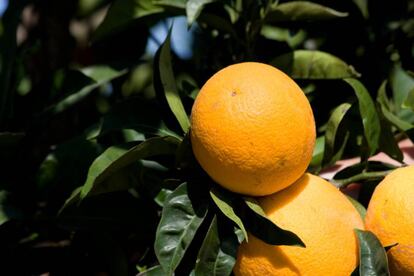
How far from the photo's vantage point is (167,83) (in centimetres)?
111

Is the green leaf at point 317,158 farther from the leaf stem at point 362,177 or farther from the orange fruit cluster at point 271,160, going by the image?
the orange fruit cluster at point 271,160

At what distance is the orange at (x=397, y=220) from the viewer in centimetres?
100

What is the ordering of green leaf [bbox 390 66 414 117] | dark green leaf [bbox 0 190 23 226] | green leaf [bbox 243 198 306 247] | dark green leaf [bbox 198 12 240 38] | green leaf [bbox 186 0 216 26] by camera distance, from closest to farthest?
green leaf [bbox 243 198 306 247], green leaf [bbox 186 0 216 26], dark green leaf [bbox 0 190 23 226], dark green leaf [bbox 198 12 240 38], green leaf [bbox 390 66 414 117]

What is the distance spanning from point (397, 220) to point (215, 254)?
10.1 inches

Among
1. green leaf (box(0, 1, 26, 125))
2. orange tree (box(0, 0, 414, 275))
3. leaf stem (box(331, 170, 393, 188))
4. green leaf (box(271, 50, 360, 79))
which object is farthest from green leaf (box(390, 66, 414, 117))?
green leaf (box(0, 1, 26, 125))

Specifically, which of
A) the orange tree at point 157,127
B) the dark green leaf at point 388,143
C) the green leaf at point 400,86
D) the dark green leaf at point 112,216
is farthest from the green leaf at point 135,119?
the green leaf at point 400,86

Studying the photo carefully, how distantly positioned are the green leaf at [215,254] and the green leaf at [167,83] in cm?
18

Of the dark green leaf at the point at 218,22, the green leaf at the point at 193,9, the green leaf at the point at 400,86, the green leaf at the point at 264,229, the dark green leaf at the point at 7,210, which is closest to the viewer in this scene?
the green leaf at the point at 264,229

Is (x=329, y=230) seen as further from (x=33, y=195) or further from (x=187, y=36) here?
(x=187, y=36)

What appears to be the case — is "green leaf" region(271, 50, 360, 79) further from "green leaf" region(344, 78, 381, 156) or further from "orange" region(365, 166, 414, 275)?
"orange" region(365, 166, 414, 275)

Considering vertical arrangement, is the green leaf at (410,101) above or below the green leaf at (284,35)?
above

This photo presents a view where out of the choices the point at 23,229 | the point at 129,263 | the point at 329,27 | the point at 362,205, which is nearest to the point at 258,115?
the point at 362,205

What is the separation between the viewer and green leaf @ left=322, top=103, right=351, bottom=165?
3.69 feet

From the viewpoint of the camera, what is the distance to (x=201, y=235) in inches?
40.6
